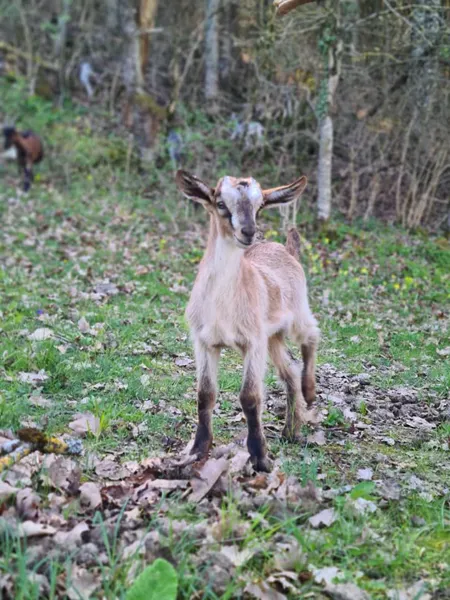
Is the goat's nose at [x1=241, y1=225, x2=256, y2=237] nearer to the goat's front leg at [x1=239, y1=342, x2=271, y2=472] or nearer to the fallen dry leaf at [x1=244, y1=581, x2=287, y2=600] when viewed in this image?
the goat's front leg at [x1=239, y1=342, x2=271, y2=472]

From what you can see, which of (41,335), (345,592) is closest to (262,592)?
(345,592)

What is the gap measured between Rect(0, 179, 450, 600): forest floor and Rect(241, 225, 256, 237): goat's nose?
1.23 metres

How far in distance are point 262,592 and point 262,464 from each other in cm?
125

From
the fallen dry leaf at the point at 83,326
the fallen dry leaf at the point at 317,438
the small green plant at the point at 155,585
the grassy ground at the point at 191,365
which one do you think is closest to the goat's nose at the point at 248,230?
the grassy ground at the point at 191,365

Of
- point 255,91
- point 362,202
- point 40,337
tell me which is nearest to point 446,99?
point 362,202

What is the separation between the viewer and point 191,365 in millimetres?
5926

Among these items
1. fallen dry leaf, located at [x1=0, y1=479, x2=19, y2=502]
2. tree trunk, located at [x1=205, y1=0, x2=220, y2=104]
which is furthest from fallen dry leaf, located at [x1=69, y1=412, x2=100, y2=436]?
tree trunk, located at [x1=205, y1=0, x2=220, y2=104]

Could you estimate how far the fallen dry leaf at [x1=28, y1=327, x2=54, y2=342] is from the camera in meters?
5.88

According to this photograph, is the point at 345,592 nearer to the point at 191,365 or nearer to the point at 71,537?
the point at 71,537

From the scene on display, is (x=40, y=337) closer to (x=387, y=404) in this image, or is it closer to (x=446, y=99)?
(x=387, y=404)

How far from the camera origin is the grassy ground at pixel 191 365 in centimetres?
284

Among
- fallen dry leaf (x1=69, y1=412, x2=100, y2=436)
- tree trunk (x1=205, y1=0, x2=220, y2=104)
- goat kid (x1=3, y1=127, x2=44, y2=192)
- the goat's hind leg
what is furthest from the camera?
tree trunk (x1=205, y1=0, x2=220, y2=104)

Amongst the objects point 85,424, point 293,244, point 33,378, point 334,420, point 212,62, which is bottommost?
point 334,420

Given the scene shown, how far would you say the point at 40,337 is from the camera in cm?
593
